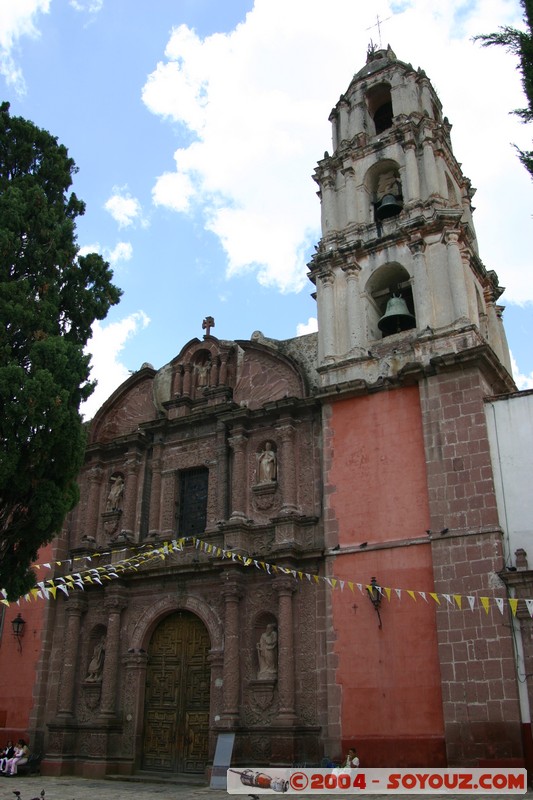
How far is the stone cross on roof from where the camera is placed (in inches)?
717

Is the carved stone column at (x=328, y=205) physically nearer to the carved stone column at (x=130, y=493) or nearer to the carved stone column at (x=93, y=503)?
the carved stone column at (x=130, y=493)

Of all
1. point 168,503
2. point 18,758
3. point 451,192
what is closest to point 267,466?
point 168,503

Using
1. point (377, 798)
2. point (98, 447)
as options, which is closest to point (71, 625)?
point (98, 447)

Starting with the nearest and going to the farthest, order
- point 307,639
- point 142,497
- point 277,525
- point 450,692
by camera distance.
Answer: point 450,692
point 307,639
point 277,525
point 142,497

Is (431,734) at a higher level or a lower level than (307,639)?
lower

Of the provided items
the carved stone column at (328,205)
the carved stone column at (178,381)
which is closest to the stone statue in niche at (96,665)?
the carved stone column at (178,381)

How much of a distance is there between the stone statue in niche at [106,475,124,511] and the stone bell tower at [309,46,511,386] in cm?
577

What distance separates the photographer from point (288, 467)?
15.1 meters

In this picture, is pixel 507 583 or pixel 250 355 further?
pixel 250 355

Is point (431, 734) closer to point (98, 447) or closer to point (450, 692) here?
point (450, 692)

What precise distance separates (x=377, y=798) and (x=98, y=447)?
10.4 metres

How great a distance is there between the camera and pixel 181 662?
14945 millimetres

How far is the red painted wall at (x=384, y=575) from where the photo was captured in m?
11.9

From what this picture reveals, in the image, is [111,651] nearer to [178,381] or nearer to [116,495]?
[116,495]
